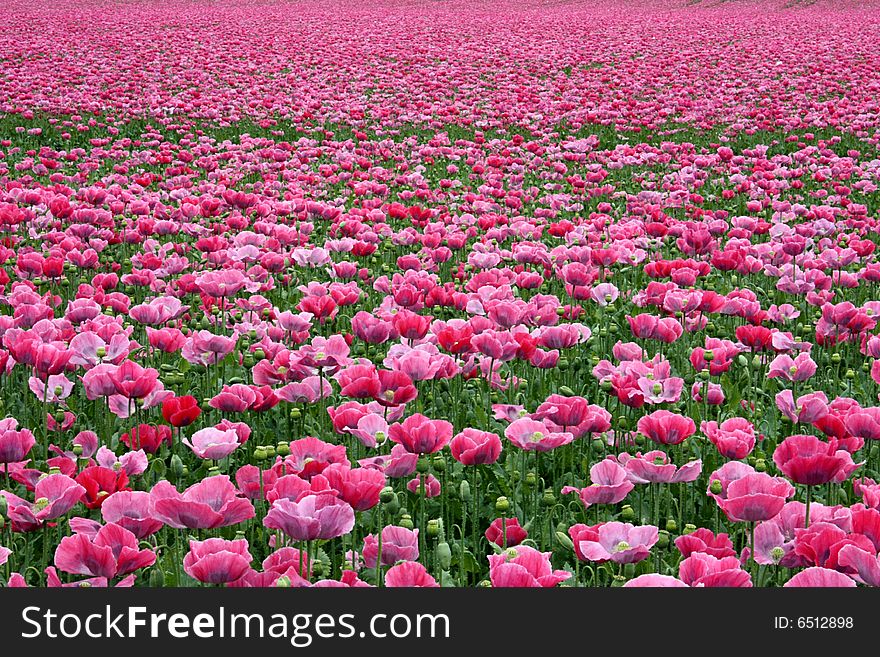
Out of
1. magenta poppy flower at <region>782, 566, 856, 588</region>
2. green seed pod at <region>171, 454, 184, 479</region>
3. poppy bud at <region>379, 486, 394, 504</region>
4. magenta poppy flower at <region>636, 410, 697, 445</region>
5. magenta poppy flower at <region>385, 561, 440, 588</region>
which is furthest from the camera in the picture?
green seed pod at <region>171, 454, 184, 479</region>

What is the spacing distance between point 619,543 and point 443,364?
1.25 m

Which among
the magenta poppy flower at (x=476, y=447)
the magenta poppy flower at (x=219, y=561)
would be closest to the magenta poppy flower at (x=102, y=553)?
the magenta poppy flower at (x=219, y=561)

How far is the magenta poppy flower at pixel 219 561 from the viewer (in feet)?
6.11

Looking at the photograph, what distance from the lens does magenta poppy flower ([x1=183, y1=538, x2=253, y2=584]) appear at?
6.11 feet

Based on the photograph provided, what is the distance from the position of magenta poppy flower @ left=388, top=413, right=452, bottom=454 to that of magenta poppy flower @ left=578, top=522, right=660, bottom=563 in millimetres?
528

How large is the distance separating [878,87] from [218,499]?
1598cm

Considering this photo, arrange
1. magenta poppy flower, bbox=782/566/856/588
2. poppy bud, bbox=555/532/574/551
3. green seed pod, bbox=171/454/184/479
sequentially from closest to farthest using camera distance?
magenta poppy flower, bbox=782/566/856/588, poppy bud, bbox=555/532/574/551, green seed pod, bbox=171/454/184/479

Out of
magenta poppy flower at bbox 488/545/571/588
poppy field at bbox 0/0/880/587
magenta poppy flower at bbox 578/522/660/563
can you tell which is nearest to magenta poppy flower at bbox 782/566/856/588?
poppy field at bbox 0/0/880/587

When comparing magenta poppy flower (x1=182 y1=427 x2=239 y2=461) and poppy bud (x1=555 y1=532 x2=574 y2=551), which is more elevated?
magenta poppy flower (x1=182 y1=427 x2=239 y2=461)

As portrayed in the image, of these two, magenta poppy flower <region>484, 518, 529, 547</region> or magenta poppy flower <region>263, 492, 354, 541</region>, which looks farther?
magenta poppy flower <region>484, 518, 529, 547</region>

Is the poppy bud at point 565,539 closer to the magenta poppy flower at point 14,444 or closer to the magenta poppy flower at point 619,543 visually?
the magenta poppy flower at point 619,543

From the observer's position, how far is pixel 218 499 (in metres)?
2.12

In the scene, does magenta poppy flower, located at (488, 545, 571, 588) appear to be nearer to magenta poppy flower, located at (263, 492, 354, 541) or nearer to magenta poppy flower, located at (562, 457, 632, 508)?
magenta poppy flower, located at (263, 492, 354, 541)

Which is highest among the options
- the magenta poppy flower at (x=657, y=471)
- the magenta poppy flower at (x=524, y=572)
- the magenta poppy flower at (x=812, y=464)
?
the magenta poppy flower at (x=812, y=464)
